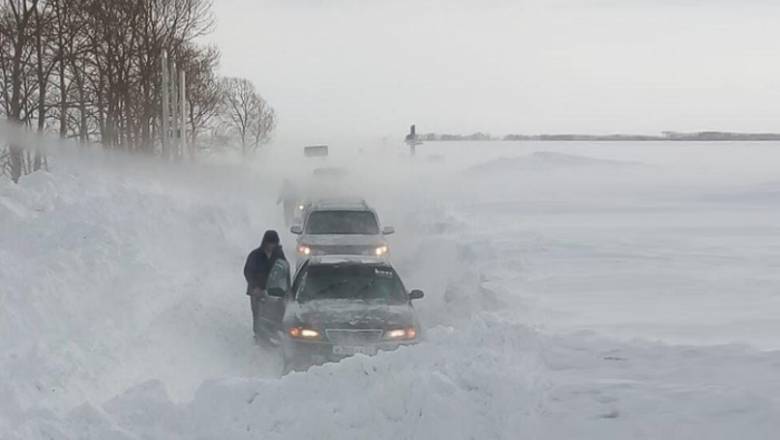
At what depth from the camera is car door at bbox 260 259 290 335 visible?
9789 millimetres

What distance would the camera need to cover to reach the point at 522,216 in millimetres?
33688

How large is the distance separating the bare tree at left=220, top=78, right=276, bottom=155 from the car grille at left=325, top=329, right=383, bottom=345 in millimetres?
94104

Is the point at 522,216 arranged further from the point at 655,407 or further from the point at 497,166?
the point at 497,166

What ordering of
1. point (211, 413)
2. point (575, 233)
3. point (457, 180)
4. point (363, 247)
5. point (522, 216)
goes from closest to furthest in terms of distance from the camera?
point (211, 413) → point (363, 247) → point (575, 233) → point (522, 216) → point (457, 180)

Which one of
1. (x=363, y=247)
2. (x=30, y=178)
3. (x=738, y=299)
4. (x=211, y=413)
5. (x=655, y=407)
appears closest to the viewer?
(x=655, y=407)

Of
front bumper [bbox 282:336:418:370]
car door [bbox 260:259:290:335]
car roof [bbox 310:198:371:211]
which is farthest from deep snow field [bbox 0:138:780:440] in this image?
car roof [bbox 310:198:371:211]

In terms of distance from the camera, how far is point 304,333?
8625 mm

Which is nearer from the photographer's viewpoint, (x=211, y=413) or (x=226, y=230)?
(x=211, y=413)

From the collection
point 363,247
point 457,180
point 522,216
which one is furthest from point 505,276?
point 457,180

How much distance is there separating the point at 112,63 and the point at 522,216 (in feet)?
69.2

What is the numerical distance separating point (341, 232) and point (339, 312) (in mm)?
7031

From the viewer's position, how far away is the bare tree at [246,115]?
4013 inches

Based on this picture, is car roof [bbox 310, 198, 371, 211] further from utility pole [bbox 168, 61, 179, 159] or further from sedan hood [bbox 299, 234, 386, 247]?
utility pole [bbox 168, 61, 179, 159]

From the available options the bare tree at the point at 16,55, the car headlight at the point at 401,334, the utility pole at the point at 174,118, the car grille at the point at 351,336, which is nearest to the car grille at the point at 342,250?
the car headlight at the point at 401,334
